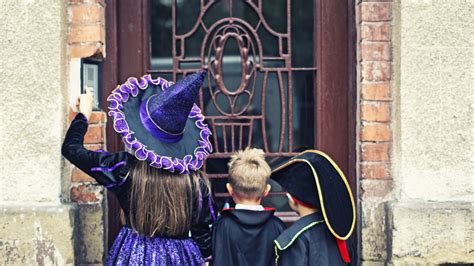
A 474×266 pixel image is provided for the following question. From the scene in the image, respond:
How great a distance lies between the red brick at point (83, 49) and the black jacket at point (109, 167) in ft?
1.91

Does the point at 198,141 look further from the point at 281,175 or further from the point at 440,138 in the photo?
the point at 440,138

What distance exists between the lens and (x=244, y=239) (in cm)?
332

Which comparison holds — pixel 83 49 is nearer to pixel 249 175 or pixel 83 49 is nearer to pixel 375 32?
pixel 249 175

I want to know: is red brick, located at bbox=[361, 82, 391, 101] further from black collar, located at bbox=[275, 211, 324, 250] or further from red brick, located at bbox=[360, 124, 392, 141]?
black collar, located at bbox=[275, 211, 324, 250]

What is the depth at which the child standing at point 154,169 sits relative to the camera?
3.21m

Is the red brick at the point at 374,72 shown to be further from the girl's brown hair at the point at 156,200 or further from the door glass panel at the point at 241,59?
the girl's brown hair at the point at 156,200

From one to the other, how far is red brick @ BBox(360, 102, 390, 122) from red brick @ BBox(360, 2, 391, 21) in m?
0.47

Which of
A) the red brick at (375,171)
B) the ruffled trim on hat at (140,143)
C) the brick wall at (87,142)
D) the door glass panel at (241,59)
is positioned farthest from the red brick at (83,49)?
the red brick at (375,171)

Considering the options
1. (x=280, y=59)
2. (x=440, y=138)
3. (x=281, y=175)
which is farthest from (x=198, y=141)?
(x=440, y=138)

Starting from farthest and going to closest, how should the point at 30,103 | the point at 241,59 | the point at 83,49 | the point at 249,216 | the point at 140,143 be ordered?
the point at 241,59, the point at 83,49, the point at 30,103, the point at 249,216, the point at 140,143

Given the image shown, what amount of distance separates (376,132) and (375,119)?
71 mm

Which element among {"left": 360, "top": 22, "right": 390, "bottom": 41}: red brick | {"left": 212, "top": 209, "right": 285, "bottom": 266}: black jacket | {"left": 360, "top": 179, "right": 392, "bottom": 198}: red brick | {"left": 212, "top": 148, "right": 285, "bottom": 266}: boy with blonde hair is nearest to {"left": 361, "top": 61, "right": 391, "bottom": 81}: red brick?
{"left": 360, "top": 22, "right": 390, "bottom": 41}: red brick

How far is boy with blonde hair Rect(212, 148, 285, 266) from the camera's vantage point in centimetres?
Result: 332

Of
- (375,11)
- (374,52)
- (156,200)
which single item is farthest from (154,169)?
(375,11)
